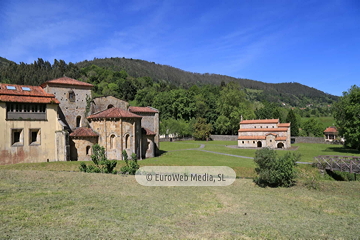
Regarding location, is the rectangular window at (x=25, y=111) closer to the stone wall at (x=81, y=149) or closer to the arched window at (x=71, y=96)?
the arched window at (x=71, y=96)

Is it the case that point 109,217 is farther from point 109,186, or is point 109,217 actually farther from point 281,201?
point 281,201

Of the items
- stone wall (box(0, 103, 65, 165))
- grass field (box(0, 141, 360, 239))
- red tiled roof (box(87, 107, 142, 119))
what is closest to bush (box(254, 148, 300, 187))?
grass field (box(0, 141, 360, 239))

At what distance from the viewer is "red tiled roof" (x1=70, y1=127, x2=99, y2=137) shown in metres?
36.7

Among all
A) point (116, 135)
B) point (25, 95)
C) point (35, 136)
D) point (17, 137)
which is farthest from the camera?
point (116, 135)

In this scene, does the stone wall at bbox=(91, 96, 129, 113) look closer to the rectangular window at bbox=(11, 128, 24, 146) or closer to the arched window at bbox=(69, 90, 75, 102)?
the arched window at bbox=(69, 90, 75, 102)

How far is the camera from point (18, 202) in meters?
14.5

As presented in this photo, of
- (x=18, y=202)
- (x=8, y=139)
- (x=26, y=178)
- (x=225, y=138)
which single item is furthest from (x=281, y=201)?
(x=225, y=138)

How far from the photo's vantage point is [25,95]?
34094mm

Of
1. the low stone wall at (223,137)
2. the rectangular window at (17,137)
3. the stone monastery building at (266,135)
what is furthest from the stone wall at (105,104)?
the low stone wall at (223,137)

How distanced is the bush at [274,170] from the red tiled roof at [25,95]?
2760cm

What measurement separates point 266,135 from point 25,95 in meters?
59.5

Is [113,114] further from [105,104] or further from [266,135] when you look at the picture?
[266,135]

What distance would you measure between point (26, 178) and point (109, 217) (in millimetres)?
12964

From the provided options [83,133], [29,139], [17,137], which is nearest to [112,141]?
[83,133]
